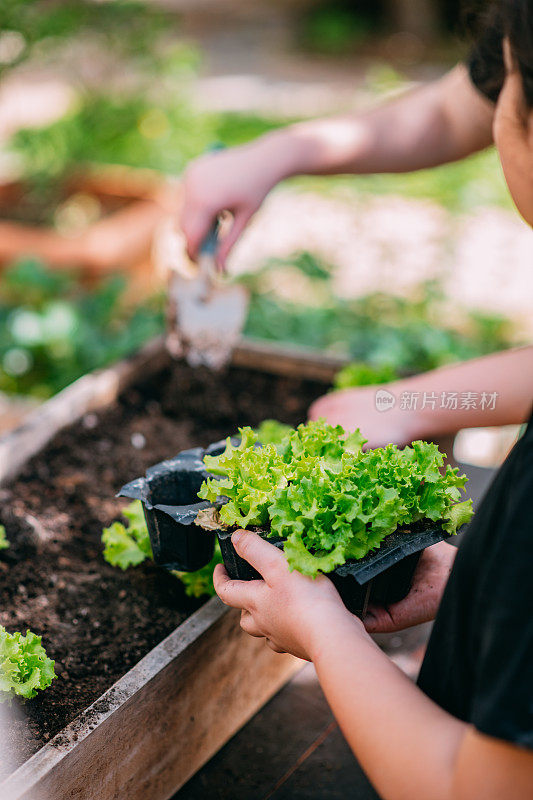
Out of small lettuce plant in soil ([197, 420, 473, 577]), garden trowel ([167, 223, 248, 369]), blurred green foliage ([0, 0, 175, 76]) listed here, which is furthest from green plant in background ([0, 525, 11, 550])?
blurred green foliage ([0, 0, 175, 76])

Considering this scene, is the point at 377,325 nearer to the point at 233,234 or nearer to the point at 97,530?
the point at 233,234

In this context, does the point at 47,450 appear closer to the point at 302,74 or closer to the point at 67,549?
the point at 67,549

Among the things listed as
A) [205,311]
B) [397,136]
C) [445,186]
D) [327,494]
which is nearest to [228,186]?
[205,311]

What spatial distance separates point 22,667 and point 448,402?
3.18ft

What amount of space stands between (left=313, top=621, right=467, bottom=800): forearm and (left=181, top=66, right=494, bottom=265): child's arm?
3.92 ft

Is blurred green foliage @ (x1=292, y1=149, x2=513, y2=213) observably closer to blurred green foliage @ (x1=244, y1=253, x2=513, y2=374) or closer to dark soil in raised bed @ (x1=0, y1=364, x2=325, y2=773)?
blurred green foliage @ (x1=244, y1=253, x2=513, y2=374)

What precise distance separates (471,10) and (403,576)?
4.58ft

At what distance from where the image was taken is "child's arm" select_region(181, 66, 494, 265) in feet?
6.30

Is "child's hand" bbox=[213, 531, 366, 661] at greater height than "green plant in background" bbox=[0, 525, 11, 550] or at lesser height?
greater

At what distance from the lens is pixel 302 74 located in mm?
10180

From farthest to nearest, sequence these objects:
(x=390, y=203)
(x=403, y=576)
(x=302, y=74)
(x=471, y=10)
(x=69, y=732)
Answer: (x=302, y=74)
(x=390, y=203)
(x=471, y=10)
(x=403, y=576)
(x=69, y=732)

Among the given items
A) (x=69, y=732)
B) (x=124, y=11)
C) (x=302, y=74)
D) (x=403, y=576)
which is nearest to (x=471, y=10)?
(x=403, y=576)

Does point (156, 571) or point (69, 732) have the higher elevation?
point (69, 732)

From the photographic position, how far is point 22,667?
1307 mm
